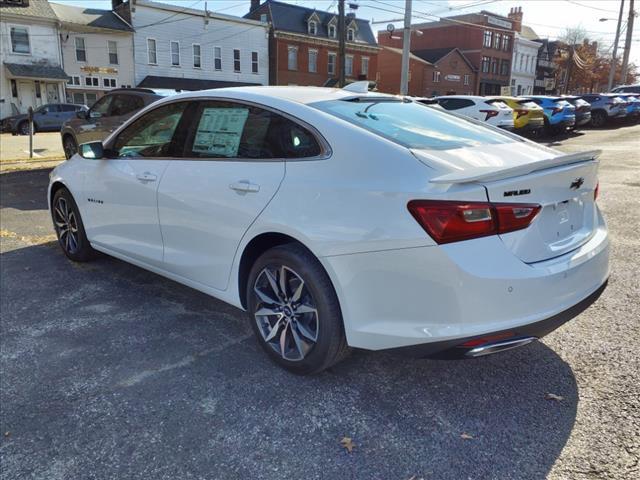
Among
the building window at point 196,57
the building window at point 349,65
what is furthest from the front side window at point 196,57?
the building window at point 349,65

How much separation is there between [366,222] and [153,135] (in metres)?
2.29

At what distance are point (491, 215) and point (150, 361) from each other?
2.23 metres

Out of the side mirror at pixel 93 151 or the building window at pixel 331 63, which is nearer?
the side mirror at pixel 93 151

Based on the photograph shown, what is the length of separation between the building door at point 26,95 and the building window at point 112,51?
5.15 m

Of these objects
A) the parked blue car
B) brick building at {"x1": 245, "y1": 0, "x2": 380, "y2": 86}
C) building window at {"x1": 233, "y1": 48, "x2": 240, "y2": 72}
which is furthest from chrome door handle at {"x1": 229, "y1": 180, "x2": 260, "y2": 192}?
building window at {"x1": 233, "y1": 48, "x2": 240, "y2": 72}

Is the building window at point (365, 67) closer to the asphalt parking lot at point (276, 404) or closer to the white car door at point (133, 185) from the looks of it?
the white car door at point (133, 185)

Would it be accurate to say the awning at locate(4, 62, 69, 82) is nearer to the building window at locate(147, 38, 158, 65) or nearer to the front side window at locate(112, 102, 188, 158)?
the building window at locate(147, 38, 158, 65)

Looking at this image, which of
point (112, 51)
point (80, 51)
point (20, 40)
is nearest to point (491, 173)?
point (112, 51)

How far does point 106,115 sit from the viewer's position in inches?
411

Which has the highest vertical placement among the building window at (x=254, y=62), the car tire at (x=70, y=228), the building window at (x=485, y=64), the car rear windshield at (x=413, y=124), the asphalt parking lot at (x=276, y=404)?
the building window at (x=485, y=64)

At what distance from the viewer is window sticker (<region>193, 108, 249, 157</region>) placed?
3391 millimetres

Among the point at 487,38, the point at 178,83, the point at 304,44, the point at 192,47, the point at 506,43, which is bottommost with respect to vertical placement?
the point at 178,83

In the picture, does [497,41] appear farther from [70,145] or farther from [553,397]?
[553,397]

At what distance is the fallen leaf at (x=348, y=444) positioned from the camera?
2.46m
